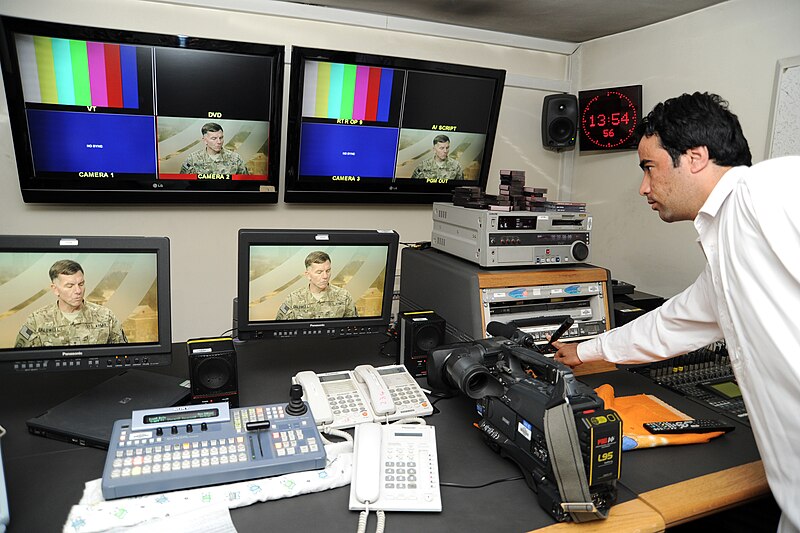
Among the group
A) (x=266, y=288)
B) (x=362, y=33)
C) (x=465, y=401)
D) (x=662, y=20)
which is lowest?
(x=465, y=401)

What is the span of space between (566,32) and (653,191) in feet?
6.62

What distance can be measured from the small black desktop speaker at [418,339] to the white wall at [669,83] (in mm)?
1618

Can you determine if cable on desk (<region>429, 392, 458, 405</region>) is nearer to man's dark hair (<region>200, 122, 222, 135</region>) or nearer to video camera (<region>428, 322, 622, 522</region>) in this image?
video camera (<region>428, 322, 622, 522</region>)

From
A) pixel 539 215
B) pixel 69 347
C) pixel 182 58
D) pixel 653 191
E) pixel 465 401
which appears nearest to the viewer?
pixel 69 347

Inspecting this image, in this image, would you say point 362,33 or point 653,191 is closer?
point 653,191

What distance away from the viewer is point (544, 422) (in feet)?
4.01

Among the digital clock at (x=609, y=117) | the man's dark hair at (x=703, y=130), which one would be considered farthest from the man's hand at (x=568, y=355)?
the digital clock at (x=609, y=117)

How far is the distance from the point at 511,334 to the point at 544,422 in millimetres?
437

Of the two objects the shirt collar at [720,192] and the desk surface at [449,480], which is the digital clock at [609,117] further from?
the desk surface at [449,480]

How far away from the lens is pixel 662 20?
116 inches

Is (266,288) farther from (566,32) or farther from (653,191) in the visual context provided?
(566,32)

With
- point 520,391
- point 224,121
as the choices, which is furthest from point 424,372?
point 224,121

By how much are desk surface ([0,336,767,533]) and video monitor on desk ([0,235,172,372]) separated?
23cm

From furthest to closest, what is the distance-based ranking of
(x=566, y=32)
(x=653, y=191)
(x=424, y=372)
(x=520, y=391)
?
(x=566, y=32), (x=424, y=372), (x=653, y=191), (x=520, y=391)
